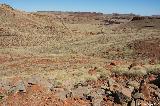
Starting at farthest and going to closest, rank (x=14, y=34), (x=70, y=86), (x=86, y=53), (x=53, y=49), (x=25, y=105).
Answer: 1. (x=14, y=34)
2. (x=53, y=49)
3. (x=86, y=53)
4. (x=70, y=86)
5. (x=25, y=105)

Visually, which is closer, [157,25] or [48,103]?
[48,103]

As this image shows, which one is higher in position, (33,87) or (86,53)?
(33,87)

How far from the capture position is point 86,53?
3447 centimetres

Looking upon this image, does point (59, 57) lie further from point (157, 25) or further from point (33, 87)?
point (157, 25)

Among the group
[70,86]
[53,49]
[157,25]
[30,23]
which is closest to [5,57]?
[53,49]

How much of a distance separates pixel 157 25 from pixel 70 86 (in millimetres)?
55785

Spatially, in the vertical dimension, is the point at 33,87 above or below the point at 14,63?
above

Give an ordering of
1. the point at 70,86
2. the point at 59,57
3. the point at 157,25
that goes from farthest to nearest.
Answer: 1. the point at 157,25
2. the point at 59,57
3. the point at 70,86

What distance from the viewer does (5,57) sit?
101ft

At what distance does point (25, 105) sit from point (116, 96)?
163 inches

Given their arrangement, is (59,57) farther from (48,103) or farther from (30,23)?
(30,23)

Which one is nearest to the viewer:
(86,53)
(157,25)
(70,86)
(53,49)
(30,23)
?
(70,86)

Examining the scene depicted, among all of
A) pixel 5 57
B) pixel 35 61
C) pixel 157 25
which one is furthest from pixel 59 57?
pixel 157 25

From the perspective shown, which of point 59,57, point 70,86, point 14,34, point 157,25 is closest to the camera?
point 70,86
